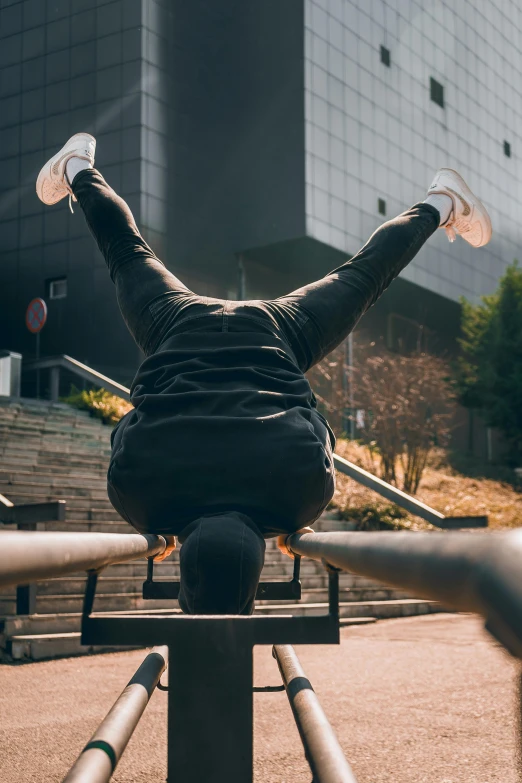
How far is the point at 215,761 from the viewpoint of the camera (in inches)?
42.7

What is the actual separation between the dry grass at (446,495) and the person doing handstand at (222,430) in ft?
31.8

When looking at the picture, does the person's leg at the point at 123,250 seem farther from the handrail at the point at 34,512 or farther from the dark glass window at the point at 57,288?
the dark glass window at the point at 57,288

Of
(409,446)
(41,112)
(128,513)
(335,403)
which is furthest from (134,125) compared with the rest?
(128,513)

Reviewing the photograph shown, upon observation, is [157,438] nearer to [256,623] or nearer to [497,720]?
[256,623]

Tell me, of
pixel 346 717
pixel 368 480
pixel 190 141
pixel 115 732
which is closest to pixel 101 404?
pixel 368 480

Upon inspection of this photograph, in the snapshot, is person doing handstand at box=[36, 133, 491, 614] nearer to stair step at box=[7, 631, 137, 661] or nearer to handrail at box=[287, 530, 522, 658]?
handrail at box=[287, 530, 522, 658]

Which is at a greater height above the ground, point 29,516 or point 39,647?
point 29,516

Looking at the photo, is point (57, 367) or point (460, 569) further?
point (57, 367)

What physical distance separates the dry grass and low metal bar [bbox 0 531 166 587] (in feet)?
34.4

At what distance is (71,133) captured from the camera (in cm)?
2111

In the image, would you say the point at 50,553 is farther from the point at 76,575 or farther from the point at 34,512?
the point at 76,575

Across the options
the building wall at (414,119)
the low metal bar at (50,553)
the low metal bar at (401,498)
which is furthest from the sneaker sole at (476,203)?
the building wall at (414,119)

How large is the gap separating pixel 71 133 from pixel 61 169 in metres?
19.9

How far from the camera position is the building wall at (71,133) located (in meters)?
20.2
